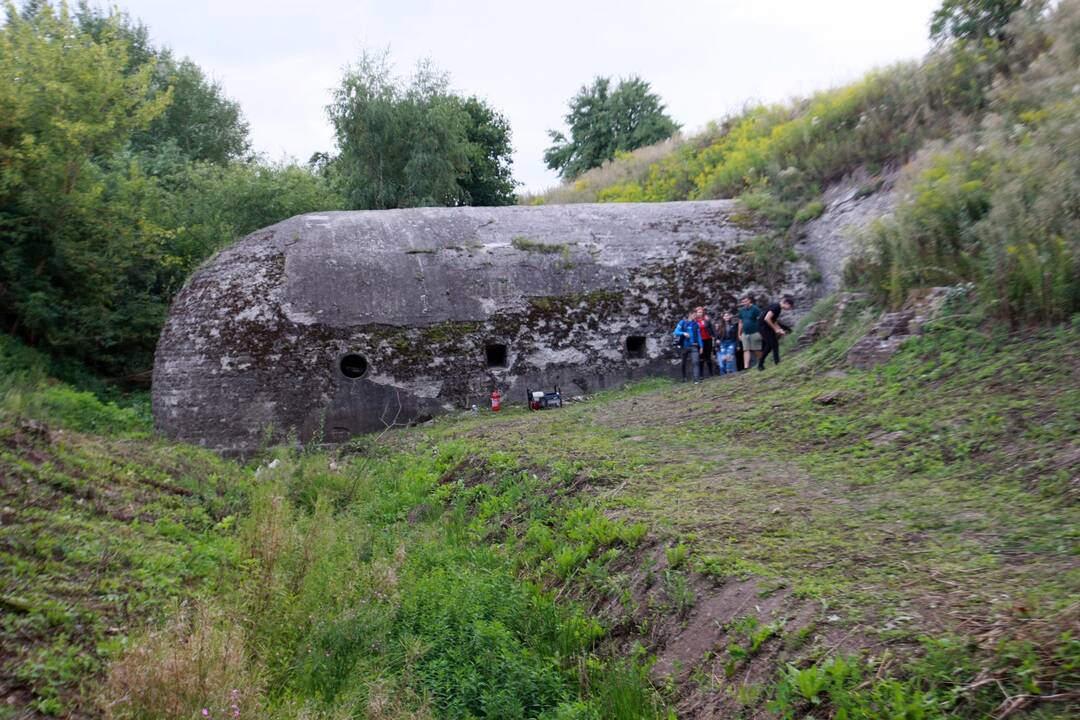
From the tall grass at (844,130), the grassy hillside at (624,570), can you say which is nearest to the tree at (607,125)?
the tall grass at (844,130)

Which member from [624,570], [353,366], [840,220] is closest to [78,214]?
[353,366]

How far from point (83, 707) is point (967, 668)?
11.6ft

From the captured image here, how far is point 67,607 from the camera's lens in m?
4.52

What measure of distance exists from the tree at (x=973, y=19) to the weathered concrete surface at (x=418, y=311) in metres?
4.50

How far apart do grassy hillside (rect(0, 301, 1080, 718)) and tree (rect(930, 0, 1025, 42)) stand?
7490 millimetres

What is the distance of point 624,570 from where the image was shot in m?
5.16

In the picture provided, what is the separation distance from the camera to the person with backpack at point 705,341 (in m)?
12.5

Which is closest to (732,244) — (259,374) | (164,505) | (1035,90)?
(1035,90)

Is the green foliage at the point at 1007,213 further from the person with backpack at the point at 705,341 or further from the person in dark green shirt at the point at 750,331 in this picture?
the person with backpack at the point at 705,341

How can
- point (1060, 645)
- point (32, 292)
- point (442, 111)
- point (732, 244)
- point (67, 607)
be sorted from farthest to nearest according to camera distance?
point (442, 111) → point (32, 292) → point (732, 244) → point (67, 607) → point (1060, 645)

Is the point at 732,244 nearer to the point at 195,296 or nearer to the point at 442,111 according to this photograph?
the point at 195,296

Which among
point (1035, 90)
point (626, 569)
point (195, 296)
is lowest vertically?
Result: point (626, 569)

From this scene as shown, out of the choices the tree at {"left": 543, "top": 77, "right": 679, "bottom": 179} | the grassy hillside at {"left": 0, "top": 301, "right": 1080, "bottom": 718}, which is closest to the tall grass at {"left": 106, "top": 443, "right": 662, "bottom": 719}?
the grassy hillside at {"left": 0, "top": 301, "right": 1080, "bottom": 718}

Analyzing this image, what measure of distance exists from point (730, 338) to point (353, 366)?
210 inches
